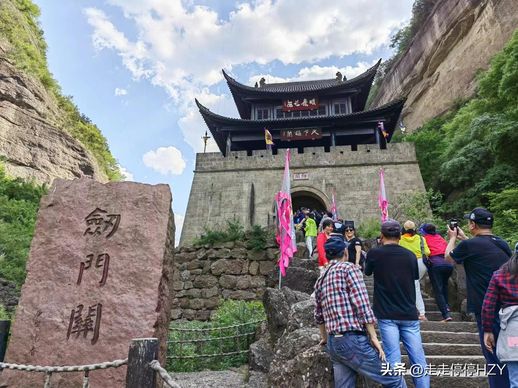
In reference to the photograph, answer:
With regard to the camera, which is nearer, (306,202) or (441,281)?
(441,281)

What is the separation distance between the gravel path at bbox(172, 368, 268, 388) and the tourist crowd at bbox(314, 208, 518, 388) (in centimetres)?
215

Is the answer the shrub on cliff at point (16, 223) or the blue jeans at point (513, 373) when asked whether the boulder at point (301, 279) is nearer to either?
the blue jeans at point (513, 373)

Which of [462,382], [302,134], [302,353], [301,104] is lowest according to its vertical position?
[462,382]

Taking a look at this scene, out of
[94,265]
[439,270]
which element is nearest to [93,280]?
[94,265]

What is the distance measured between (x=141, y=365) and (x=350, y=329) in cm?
119

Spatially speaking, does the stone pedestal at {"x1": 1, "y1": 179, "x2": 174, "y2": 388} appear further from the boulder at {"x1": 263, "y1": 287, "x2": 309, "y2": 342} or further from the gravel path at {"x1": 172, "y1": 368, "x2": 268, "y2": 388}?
the boulder at {"x1": 263, "y1": 287, "x2": 309, "y2": 342}

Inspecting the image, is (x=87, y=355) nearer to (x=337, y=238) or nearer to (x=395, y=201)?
(x=337, y=238)

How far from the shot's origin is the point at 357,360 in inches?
75.7

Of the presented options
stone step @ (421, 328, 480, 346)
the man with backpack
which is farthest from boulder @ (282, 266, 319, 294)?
the man with backpack

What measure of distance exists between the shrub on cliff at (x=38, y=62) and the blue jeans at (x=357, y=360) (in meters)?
19.9

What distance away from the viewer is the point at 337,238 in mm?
2268

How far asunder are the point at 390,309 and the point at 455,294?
292 centimetres

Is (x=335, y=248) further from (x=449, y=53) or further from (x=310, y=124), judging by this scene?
(x=449, y=53)

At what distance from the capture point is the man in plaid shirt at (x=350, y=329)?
6.32ft
